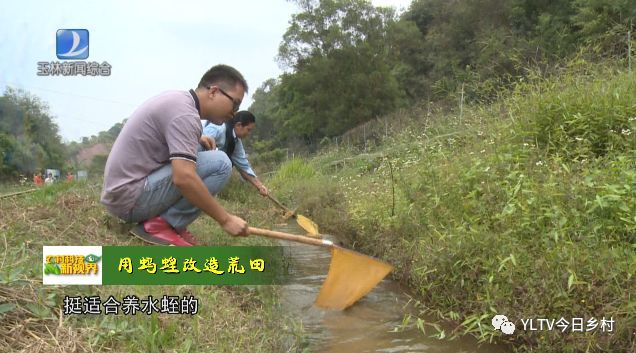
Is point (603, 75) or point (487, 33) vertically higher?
point (487, 33)

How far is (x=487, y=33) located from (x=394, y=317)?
24848 millimetres

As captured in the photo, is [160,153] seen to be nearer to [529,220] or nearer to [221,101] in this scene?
[221,101]

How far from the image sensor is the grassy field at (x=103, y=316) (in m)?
1.61

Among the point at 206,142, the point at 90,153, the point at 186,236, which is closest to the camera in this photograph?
the point at 186,236

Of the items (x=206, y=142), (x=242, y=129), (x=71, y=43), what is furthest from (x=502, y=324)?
(x=71, y=43)

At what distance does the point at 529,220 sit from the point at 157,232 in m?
2.23

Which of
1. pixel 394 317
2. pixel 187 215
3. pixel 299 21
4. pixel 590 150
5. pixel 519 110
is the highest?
pixel 299 21

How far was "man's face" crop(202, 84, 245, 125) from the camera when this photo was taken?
2.75 metres

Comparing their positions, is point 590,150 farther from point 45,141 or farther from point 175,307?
point 45,141

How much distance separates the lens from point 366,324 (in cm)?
261

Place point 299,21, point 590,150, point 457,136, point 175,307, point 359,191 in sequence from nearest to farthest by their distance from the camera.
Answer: point 175,307 < point 590,150 < point 457,136 < point 359,191 < point 299,21

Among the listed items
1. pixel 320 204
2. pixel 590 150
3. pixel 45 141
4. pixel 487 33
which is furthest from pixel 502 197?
pixel 487 33

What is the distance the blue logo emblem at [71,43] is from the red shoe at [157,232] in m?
1.89

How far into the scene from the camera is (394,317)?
106 inches
